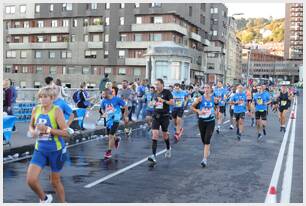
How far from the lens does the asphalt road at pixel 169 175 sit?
25.4 ft

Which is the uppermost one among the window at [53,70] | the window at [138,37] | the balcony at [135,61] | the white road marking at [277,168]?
the window at [138,37]

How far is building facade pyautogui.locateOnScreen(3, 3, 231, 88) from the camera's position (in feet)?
227

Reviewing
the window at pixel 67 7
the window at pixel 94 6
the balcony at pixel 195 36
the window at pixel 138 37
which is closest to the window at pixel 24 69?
the window at pixel 67 7

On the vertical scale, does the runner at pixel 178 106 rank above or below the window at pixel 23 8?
below

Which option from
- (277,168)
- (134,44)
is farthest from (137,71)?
(277,168)

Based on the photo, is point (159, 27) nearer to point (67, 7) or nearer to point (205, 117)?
point (67, 7)

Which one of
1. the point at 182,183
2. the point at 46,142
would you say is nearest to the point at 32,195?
the point at 46,142

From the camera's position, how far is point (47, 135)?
6.59m

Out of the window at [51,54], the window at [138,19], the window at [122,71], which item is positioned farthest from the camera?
the window at [51,54]

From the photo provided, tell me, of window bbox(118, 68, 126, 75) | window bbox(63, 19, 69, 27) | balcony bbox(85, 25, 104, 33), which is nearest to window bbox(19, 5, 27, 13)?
window bbox(63, 19, 69, 27)

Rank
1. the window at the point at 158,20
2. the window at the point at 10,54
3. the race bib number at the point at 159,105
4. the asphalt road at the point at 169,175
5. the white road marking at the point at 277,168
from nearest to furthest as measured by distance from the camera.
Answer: the asphalt road at the point at 169,175
the white road marking at the point at 277,168
the race bib number at the point at 159,105
the window at the point at 158,20
the window at the point at 10,54

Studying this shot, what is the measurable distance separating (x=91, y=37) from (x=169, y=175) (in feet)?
215

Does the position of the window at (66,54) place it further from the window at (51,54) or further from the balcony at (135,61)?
the balcony at (135,61)

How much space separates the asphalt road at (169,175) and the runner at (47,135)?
2.91 ft
